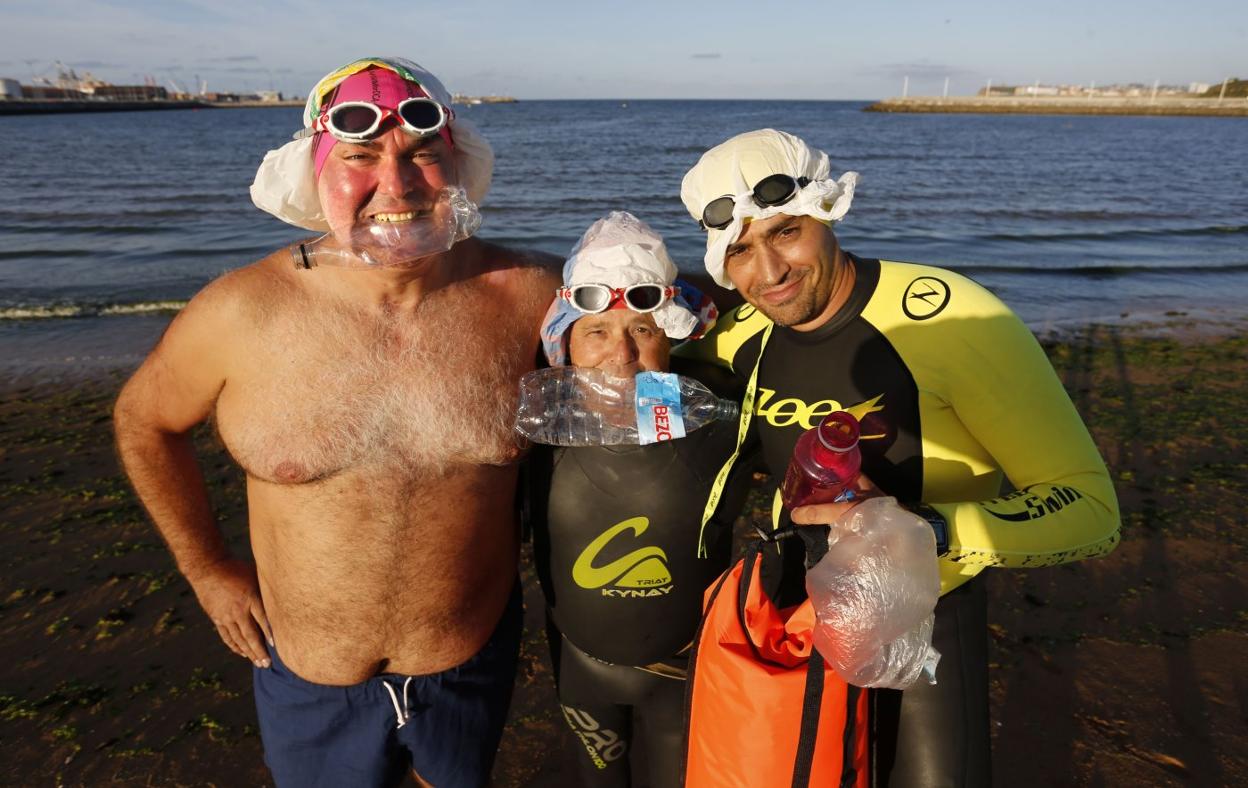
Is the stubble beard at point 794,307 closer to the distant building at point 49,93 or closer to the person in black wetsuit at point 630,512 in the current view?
the person in black wetsuit at point 630,512

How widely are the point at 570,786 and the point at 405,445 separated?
227 cm

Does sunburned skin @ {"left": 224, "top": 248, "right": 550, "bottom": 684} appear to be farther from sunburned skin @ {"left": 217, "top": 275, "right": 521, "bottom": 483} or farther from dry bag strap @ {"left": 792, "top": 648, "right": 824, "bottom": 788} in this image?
dry bag strap @ {"left": 792, "top": 648, "right": 824, "bottom": 788}

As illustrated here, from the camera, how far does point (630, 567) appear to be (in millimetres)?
2791

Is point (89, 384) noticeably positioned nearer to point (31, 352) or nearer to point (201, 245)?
point (31, 352)

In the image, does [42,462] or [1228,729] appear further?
[42,462]

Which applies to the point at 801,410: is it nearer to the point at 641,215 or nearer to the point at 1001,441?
the point at 1001,441

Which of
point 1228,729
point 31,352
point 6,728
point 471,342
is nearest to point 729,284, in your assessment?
point 471,342

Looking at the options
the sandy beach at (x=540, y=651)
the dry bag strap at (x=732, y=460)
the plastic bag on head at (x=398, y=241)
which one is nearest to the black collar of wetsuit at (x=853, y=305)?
the dry bag strap at (x=732, y=460)

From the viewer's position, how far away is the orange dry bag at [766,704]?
202 centimetres

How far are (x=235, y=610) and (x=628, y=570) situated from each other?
A: 5.66ft

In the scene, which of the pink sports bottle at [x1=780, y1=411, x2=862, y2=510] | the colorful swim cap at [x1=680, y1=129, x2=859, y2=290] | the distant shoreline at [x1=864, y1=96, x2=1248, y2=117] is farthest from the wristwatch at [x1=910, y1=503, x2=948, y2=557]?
the distant shoreline at [x1=864, y1=96, x2=1248, y2=117]

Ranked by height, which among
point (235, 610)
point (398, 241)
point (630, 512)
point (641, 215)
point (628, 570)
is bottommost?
point (235, 610)

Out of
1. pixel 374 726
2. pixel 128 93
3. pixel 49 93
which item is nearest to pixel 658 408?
pixel 374 726

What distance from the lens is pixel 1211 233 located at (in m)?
19.4
